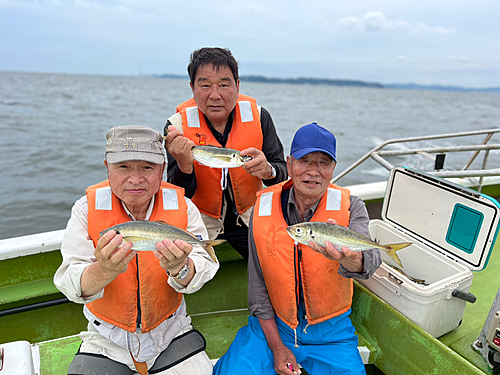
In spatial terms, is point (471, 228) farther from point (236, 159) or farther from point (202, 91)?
point (202, 91)

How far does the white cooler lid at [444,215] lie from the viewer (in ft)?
9.39

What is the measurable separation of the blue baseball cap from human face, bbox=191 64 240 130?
82 centimetres

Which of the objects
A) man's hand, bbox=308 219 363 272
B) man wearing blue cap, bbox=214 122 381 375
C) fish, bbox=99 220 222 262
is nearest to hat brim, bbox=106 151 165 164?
fish, bbox=99 220 222 262

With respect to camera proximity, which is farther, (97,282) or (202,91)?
(202,91)

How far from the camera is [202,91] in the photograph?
2889mm

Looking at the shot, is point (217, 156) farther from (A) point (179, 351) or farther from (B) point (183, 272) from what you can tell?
(A) point (179, 351)

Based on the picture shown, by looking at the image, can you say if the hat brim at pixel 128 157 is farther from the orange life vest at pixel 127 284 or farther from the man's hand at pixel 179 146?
the man's hand at pixel 179 146

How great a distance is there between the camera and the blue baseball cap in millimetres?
2400

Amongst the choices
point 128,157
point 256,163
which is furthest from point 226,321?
point 128,157

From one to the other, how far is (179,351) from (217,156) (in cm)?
156

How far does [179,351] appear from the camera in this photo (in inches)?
98.0

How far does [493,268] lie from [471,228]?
192cm

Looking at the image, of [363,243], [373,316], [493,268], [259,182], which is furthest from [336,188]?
[493,268]

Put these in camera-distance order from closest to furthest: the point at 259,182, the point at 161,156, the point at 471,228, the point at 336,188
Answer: the point at 161,156 → the point at 336,188 → the point at 471,228 → the point at 259,182
